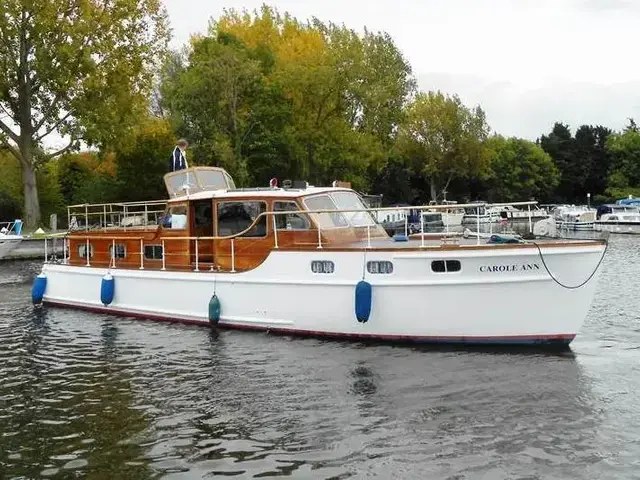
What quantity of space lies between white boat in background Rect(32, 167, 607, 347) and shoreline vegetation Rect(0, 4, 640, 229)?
24.1 m

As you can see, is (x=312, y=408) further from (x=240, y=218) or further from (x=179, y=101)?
(x=179, y=101)

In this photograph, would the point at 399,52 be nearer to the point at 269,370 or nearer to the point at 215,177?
the point at 215,177

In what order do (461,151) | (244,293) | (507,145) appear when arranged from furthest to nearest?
(507,145) → (461,151) → (244,293)

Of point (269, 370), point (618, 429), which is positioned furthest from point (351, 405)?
point (618, 429)

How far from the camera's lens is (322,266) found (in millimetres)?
14688

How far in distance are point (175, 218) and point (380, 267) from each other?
20.8ft

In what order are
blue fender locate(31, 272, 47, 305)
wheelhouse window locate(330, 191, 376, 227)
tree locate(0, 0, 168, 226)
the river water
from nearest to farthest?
the river water
wheelhouse window locate(330, 191, 376, 227)
blue fender locate(31, 272, 47, 305)
tree locate(0, 0, 168, 226)

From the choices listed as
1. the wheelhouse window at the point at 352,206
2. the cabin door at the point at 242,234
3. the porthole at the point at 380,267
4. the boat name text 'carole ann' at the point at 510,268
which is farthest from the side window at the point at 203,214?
the boat name text 'carole ann' at the point at 510,268

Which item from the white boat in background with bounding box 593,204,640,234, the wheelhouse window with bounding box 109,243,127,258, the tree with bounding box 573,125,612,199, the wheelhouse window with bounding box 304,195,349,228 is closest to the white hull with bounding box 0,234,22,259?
the wheelhouse window with bounding box 109,243,127,258

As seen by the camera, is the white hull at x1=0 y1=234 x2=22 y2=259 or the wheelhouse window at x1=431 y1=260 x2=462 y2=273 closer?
the wheelhouse window at x1=431 y1=260 x2=462 y2=273

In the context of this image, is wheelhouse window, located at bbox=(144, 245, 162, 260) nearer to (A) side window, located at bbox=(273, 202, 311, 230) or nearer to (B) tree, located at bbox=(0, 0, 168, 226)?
(A) side window, located at bbox=(273, 202, 311, 230)

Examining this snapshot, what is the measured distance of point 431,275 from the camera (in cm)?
1363

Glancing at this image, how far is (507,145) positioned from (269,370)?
279 ft

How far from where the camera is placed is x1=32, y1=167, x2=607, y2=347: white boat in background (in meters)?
13.2
